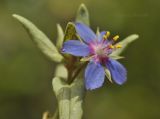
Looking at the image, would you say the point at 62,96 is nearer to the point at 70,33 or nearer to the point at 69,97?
the point at 69,97

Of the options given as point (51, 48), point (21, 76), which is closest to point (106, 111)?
point (21, 76)

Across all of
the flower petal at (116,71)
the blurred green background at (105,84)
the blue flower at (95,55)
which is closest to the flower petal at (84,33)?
the blue flower at (95,55)

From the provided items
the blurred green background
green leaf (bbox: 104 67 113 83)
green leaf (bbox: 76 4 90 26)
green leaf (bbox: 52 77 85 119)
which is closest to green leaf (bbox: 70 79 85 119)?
green leaf (bbox: 52 77 85 119)

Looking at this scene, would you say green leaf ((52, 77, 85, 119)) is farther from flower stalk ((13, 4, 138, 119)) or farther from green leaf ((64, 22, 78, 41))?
green leaf ((64, 22, 78, 41))

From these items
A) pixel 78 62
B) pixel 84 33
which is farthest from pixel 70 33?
pixel 78 62

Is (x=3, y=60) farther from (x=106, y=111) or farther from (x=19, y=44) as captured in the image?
(x=106, y=111)
